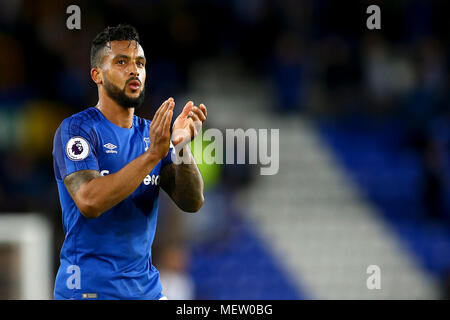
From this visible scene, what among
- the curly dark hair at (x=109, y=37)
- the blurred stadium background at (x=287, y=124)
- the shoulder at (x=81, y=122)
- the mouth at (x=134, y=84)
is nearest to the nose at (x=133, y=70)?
the mouth at (x=134, y=84)

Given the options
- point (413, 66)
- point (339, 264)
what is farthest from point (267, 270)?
point (413, 66)

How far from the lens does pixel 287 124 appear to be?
1333 cm

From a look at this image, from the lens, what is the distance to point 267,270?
11.4m

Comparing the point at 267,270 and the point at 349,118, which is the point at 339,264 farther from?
the point at 349,118

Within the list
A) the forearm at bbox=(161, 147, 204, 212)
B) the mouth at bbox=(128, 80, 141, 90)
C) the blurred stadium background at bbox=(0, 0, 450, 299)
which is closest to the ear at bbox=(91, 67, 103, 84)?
the mouth at bbox=(128, 80, 141, 90)

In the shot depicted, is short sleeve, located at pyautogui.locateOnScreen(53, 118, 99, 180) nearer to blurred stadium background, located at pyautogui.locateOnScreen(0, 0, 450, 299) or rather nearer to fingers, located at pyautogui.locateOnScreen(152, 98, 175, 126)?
fingers, located at pyautogui.locateOnScreen(152, 98, 175, 126)

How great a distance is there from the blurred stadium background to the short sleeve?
5605mm

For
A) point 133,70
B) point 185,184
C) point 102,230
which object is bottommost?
point 102,230

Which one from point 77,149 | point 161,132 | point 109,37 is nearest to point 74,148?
point 77,149

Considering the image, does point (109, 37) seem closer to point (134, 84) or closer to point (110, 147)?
point (134, 84)

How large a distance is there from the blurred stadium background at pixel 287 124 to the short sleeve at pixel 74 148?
560 centimetres

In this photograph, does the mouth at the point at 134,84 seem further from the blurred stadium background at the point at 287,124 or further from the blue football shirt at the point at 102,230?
the blurred stadium background at the point at 287,124

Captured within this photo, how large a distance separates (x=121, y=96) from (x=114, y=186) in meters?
0.51
